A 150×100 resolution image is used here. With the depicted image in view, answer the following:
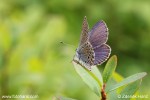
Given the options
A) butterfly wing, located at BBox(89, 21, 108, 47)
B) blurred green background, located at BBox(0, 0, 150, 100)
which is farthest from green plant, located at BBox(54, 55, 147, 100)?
blurred green background, located at BBox(0, 0, 150, 100)

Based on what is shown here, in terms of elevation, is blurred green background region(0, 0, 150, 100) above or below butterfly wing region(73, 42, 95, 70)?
below

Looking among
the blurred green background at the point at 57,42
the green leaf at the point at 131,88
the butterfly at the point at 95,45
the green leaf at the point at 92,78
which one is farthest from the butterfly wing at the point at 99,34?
the blurred green background at the point at 57,42

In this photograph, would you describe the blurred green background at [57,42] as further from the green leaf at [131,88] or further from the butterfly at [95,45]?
the green leaf at [131,88]

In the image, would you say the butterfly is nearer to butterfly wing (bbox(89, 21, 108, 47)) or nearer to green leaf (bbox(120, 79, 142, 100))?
butterfly wing (bbox(89, 21, 108, 47))

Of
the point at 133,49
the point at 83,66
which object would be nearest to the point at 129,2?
the point at 133,49

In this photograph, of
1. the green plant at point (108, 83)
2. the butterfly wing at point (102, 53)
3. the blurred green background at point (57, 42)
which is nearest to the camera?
the green plant at point (108, 83)

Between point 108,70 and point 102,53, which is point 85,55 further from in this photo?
point 108,70
